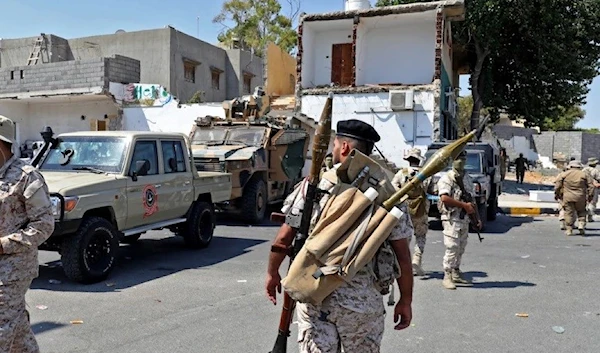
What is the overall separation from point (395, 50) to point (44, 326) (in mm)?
16423

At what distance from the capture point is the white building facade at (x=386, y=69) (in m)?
17.5

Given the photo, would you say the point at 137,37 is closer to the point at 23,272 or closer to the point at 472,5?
the point at 472,5

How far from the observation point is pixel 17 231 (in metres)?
2.87

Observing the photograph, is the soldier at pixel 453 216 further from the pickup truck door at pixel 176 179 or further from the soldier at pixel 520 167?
the soldier at pixel 520 167

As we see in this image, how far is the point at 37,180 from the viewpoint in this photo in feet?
9.61

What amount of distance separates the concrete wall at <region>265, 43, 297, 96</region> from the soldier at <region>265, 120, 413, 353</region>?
789 inches

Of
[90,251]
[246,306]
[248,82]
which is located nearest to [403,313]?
[246,306]

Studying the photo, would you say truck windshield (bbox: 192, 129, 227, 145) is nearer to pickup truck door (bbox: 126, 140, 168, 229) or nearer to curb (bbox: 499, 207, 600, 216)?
pickup truck door (bbox: 126, 140, 168, 229)

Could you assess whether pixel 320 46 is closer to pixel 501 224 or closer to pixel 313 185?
pixel 501 224

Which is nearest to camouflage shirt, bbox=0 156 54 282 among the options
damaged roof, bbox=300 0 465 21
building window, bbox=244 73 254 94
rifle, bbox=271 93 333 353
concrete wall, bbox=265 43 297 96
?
rifle, bbox=271 93 333 353

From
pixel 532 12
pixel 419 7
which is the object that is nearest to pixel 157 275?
pixel 419 7

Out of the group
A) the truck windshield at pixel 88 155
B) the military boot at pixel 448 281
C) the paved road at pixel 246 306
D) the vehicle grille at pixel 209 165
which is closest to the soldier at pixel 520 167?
the paved road at pixel 246 306

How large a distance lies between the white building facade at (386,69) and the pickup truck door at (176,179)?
1041 cm

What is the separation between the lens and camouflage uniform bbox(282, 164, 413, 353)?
8.36 ft
